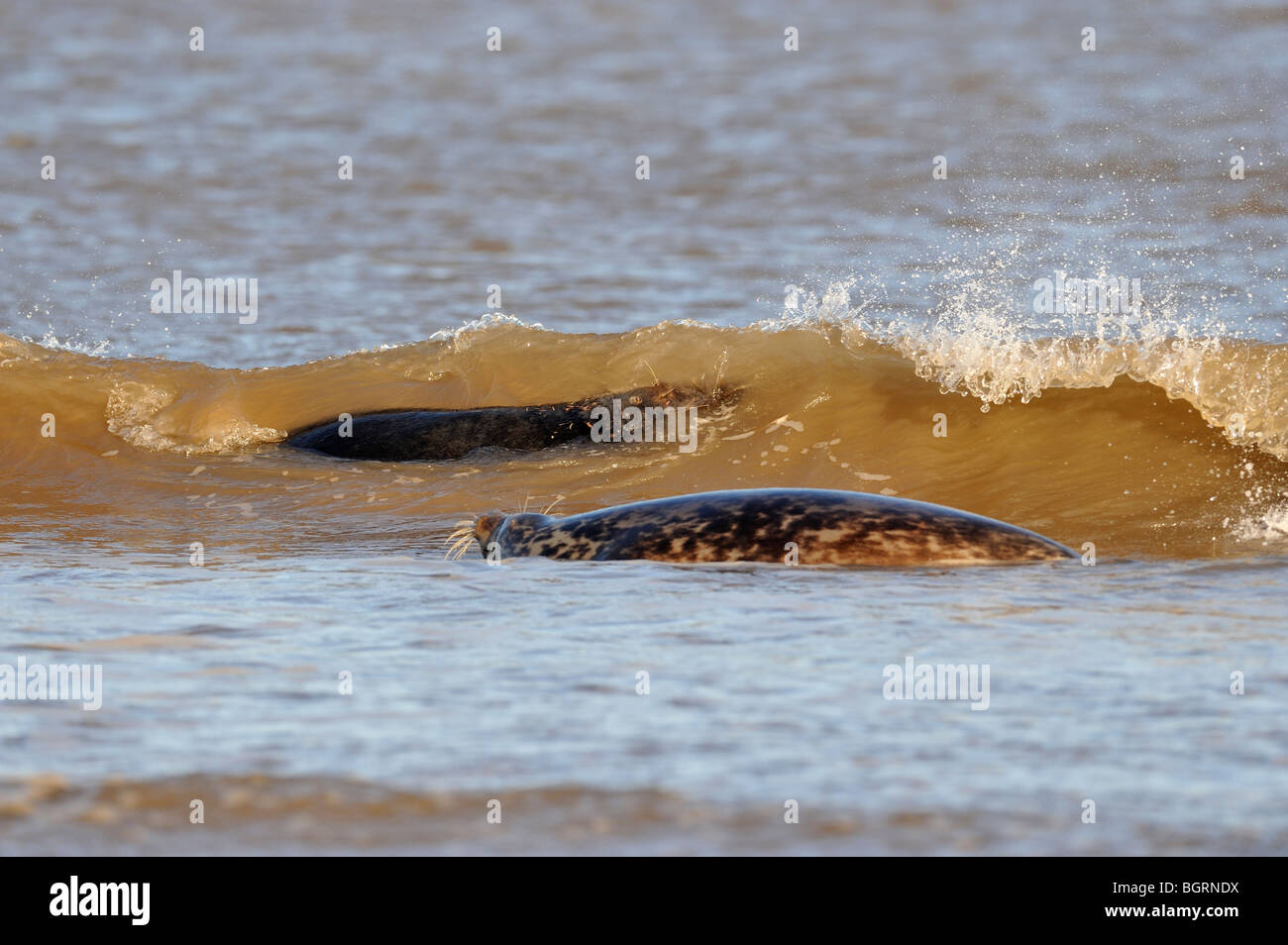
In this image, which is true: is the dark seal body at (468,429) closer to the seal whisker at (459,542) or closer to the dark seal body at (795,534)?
the seal whisker at (459,542)

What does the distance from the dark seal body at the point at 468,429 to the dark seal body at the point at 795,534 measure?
3378 mm

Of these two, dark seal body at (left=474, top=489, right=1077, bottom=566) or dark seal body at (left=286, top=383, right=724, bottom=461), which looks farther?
dark seal body at (left=286, top=383, right=724, bottom=461)

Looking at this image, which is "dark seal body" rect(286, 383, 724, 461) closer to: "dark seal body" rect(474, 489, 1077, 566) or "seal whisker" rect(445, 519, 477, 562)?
"seal whisker" rect(445, 519, 477, 562)

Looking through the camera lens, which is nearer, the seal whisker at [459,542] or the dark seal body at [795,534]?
the dark seal body at [795,534]

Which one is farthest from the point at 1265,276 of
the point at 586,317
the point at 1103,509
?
the point at 1103,509

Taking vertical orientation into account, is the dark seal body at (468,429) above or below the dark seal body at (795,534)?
above

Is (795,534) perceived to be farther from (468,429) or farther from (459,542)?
(468,429)

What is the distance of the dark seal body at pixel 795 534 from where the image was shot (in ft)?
19.3

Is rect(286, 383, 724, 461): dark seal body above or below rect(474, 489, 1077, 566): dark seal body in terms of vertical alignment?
above

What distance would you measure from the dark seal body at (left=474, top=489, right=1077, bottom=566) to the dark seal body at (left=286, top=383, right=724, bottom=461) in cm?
338

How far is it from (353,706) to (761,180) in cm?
1526

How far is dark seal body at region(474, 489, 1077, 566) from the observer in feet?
19.3

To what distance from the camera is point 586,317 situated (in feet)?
43.8

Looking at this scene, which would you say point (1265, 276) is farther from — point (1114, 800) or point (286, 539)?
point (1114, 800)
